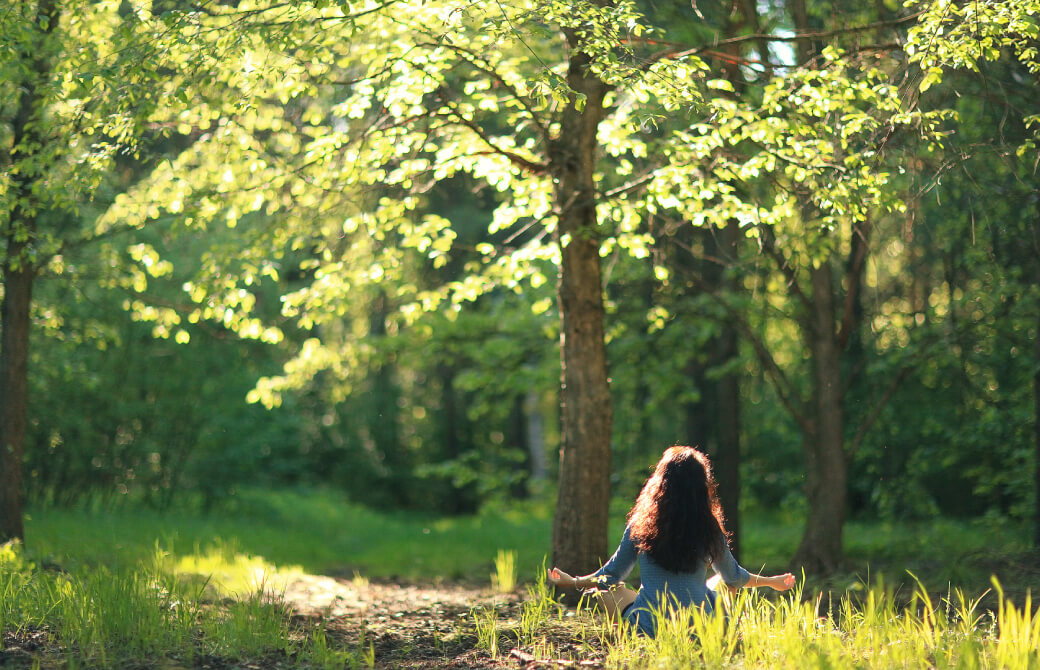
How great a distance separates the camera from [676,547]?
16.2 feet

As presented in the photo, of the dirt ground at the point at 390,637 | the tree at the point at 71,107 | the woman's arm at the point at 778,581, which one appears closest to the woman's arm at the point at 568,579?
the dirt ground at the point at 390,637

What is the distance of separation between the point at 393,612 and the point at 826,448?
517cm

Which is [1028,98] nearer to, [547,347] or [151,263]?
[547,347]

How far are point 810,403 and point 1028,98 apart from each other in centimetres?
711

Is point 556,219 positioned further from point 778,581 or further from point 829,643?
point 829,643

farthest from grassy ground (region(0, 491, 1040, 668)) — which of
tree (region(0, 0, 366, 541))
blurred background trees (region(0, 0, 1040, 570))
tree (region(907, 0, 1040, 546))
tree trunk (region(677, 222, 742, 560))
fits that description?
tree (region(907, 0, 1040, 546))

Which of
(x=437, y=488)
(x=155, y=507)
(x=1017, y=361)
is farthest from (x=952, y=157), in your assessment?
(x=437, y=488)

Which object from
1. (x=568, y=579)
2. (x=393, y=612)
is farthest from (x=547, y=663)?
(x=393, y=612)

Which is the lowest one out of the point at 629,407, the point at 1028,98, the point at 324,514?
the point at 324,514

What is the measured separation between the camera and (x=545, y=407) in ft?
103

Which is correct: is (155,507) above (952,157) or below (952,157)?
below

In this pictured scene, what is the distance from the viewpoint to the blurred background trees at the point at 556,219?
Answer: 22.1ft

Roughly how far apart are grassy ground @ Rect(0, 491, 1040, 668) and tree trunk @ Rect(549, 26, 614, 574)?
2.48 ft

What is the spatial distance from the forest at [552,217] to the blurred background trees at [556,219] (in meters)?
0.06
